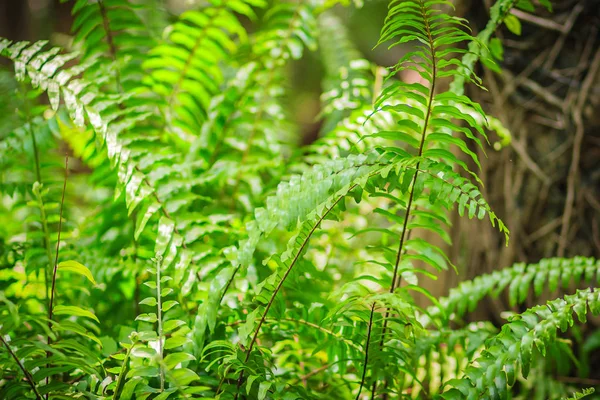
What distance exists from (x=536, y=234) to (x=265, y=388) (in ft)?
4.55

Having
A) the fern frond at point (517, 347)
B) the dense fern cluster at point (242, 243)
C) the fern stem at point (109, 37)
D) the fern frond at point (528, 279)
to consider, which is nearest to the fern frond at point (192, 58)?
the dense fern cluster at point (242, 243)

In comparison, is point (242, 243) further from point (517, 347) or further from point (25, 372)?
point (517, 347)

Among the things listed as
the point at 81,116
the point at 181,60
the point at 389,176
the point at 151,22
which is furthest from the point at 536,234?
the point at 151,22

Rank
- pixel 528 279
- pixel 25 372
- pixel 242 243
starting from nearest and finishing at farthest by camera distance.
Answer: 1. pixel 25 372
2. pixel 242 243
3. pixel 528 279

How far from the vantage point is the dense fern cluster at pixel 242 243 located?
84cm

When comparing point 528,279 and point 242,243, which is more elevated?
point 528,279

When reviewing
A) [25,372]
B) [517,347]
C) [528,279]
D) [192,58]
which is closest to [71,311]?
[25,372]

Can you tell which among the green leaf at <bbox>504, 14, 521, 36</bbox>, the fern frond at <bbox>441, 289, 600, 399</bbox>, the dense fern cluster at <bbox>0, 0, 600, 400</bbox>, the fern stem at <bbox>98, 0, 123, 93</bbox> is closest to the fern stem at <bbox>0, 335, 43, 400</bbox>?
the dense fern cluster at <bbox>0, 0, 600, 400</bbox>

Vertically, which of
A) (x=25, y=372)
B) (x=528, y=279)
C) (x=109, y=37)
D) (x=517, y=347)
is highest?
(x=109, y=37)

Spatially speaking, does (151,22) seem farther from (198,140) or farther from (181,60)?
(198,140)

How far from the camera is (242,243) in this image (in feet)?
3.19

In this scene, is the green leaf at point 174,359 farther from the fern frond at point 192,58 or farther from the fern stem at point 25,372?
the fern frond at point 192,58

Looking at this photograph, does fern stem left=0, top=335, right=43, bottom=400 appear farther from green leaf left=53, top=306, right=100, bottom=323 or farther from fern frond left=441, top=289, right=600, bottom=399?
fern frond left=441, top=289, right=600, bottom=399

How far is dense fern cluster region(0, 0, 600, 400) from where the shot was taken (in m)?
0.84
